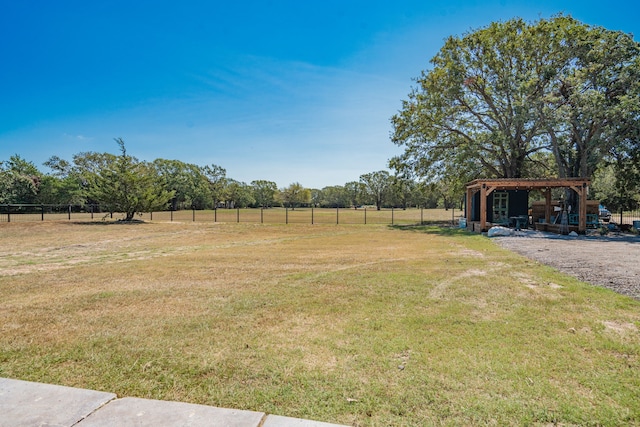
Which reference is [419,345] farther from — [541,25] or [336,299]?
[541,25]

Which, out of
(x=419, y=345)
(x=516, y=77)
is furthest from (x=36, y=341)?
(x=516, y=77)

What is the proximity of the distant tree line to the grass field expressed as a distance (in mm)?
19296

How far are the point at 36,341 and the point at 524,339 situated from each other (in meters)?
4.83

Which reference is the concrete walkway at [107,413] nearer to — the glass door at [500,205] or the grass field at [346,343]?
the grass field at [346,343]

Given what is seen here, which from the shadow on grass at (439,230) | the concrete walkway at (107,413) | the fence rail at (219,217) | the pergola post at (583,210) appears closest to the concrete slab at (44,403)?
the concrete walkway at (107,413)

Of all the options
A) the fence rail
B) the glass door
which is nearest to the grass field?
the glass door

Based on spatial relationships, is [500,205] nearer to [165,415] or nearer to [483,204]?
[483,204]

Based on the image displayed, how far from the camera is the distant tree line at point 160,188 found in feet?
80.4

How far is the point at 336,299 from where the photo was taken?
4746mm

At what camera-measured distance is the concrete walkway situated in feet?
6.38

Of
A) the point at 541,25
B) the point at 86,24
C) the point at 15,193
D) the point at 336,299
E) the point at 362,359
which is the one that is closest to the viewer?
the point at 362,359

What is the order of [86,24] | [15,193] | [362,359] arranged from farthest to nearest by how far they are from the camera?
[15,193] < [86,24] < [362,359]

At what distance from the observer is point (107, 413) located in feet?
6.71

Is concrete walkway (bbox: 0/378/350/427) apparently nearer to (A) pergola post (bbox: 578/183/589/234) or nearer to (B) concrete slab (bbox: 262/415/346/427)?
(B) concrete slab (bbox: 262/415/346/427)
